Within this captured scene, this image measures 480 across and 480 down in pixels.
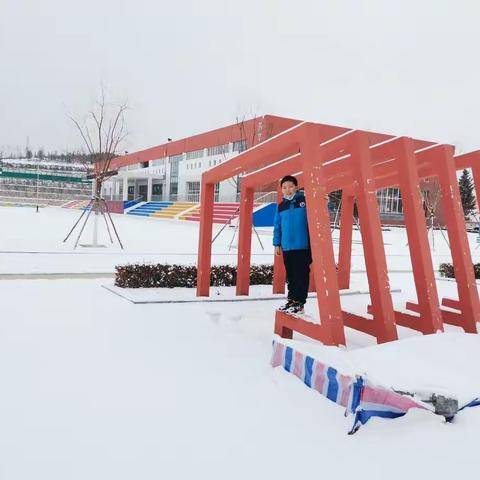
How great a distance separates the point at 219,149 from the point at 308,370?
37434 mm

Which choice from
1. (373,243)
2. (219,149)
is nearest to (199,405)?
(373,243)

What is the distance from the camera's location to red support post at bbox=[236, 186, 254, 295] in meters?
7.76

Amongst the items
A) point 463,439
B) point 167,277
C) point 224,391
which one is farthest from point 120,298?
point 463,439

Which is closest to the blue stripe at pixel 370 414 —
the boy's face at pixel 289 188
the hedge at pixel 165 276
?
the boy's face at pixel 289 188

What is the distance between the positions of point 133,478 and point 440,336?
2.92 m

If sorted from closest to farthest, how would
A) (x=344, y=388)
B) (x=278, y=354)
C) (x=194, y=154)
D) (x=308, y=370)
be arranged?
(x=344, y=388)
(x=308, y=370)
(x=278, y=354)
(x=194, y=154)

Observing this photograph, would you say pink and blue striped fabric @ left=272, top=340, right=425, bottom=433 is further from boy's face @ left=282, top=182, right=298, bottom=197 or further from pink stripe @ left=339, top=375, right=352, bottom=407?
boy's face @ left=282, top=182, right=298, bottom=197

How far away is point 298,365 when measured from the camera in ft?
12.4

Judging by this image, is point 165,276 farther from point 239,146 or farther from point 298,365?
point 239,146

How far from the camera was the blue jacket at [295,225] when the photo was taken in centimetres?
497

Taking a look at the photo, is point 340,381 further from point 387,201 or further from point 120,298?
point 387,201

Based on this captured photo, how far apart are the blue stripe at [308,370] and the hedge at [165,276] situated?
5.07 metres

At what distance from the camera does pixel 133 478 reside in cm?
234

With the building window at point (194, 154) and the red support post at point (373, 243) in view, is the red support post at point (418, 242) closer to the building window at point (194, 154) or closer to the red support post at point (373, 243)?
the red support post at point (373, 243)
